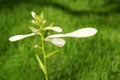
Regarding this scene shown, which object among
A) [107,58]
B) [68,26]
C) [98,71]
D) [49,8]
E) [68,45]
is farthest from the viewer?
[49,8]

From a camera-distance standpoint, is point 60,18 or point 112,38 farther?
point 60,18

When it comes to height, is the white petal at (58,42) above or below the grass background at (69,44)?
above

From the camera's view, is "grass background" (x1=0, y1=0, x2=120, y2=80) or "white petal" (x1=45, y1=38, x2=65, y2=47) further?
"grass background" (x1=0, y1=0, x2=120, y2=80)

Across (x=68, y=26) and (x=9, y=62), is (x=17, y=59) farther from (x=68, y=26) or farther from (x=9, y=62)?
(x=68, y=26)

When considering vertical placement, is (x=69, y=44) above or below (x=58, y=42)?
below

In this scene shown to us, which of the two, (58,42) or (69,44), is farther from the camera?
(69,44)

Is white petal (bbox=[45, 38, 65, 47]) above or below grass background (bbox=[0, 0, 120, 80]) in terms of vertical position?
above

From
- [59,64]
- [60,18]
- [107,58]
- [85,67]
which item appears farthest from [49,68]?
[60,18]

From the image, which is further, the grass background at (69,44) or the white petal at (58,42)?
the grass background at (69,44)
